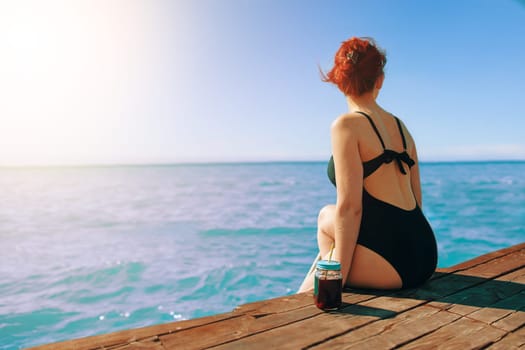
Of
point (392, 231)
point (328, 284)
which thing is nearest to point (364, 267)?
point (392, 231)

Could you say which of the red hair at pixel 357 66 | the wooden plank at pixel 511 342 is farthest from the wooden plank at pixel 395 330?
the red hair at pixel 357 66

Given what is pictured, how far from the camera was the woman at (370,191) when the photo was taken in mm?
1917

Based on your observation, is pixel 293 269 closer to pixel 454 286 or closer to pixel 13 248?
pixel 454 286

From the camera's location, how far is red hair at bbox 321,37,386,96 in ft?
6.54

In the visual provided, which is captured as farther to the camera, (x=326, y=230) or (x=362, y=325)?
(x=326, y=230)

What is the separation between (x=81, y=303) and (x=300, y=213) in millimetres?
10823

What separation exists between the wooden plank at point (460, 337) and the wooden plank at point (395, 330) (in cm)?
3

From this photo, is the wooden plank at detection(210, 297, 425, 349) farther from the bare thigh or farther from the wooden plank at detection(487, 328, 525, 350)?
the wooden plank at detection(487, 328, 525, 350)

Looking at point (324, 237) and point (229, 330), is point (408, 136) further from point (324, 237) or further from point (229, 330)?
point (229, 330)

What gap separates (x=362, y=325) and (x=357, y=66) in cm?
131

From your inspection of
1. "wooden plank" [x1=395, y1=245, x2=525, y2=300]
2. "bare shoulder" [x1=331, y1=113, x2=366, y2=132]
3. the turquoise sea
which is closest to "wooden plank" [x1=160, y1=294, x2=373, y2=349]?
"wooden plank" [x1=395, y1=245, x2=525, y2=300]

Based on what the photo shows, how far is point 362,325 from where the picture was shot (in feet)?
5.33

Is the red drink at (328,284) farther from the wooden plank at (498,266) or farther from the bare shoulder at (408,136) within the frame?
the wooden plank at (498,266)

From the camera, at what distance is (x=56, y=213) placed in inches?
645
